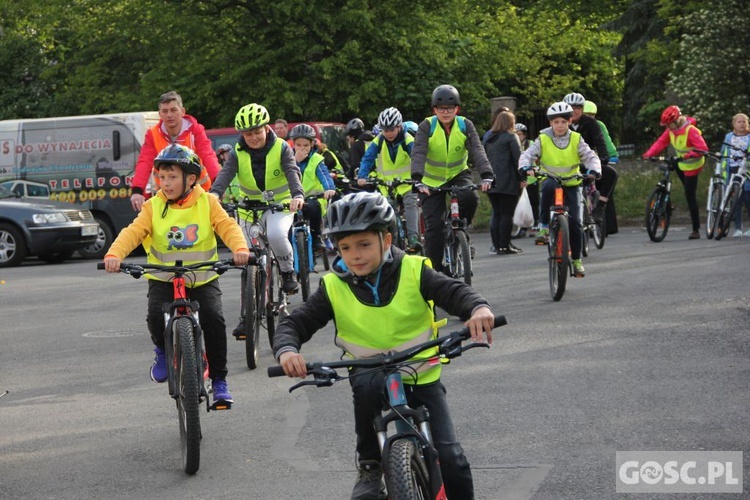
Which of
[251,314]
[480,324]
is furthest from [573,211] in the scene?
[480,324]

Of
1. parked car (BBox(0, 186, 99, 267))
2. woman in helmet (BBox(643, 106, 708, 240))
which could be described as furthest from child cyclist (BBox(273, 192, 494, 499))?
parked car (BBox(0, 186, 99, 267))

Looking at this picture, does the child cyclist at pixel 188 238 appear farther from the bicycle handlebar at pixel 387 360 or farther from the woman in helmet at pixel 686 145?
the woman in helmet at pixel 686 145

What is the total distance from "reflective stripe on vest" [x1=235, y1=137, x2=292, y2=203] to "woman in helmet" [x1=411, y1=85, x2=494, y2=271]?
5.48ft

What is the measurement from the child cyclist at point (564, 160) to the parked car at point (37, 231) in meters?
11.3

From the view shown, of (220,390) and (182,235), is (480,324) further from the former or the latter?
(182,235)

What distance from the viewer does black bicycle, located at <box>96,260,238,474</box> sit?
693 cm

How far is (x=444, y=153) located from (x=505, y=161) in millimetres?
6096

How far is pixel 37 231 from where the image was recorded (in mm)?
22781

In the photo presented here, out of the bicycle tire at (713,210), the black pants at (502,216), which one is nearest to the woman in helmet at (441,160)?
the black pants at (502,216)

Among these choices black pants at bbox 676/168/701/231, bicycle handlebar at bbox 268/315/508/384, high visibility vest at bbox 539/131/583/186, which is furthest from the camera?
black pants at bbox 676/168/701/231

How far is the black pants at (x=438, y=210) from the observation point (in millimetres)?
12570

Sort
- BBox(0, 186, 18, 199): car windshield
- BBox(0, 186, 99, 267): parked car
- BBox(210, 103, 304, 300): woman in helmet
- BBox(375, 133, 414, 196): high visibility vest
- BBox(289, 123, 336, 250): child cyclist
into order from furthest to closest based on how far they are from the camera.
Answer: BBox(0, 186, 18, 199): car windshield
BBox(0, 186, 99, 267): parked car
BBox(289, 123, 336, 250): child cyclist
BBox(375, 133, 414, 196): high visibility vest
BBox(210, 103, 304, 300): woman in helmet

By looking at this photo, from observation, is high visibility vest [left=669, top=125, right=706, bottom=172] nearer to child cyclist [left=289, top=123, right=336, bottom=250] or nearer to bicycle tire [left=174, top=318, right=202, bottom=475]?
child cyclist [left=289, top=123, right=336, bottom=250]

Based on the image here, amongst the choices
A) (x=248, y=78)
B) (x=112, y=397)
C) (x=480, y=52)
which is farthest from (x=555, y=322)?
(x=480, y=52)
